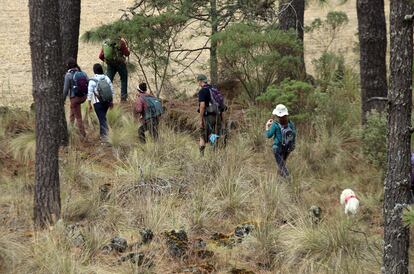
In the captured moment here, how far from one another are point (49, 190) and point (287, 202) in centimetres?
301

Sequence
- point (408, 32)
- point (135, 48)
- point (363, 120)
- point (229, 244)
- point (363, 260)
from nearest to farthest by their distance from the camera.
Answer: point (408, 32) < point (363, 260) < point (229, 244) < point (363, 120) < point (135, 48)

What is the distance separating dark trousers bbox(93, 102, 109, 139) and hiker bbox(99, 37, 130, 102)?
198 cm

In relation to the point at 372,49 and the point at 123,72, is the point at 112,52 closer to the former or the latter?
the point at 123,72

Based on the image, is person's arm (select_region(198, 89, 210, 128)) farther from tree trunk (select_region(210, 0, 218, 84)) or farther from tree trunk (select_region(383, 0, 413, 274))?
tree trunk (select_region(383, 0, 413, 274))

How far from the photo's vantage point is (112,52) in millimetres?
14625

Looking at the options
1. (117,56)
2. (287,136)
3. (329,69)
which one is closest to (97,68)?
(117,56)

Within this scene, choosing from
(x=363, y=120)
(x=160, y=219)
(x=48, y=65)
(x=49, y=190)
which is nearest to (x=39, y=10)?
(x=48, y=65)

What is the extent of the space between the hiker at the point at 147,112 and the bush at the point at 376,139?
→ 321cm

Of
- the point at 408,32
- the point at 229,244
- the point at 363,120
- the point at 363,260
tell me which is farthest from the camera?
the point at 363,120

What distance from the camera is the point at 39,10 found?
9.47 metres

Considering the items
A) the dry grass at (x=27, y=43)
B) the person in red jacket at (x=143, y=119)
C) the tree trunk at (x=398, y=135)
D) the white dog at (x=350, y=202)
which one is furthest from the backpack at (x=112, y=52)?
the tree trunk at (x=398, y=135)

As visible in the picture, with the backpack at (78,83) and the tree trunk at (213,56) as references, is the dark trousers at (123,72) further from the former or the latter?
the backpack at (78,83)

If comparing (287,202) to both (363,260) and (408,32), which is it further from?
(408,32)

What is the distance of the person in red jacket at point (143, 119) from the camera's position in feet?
39.5
